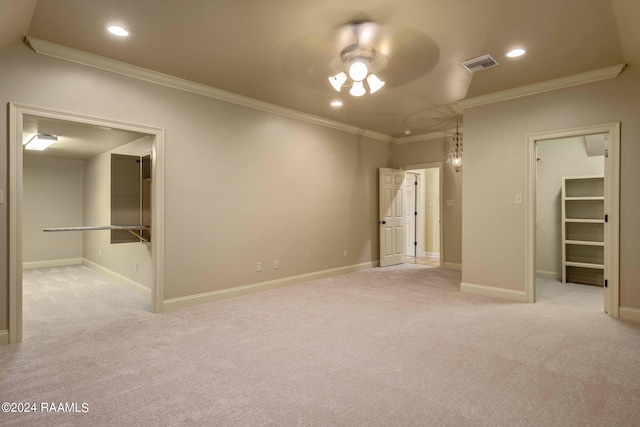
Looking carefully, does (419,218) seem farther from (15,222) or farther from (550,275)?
(15,222)

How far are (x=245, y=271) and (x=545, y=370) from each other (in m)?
3.56

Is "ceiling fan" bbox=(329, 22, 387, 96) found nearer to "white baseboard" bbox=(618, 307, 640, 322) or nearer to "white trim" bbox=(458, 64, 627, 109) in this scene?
"white trim" bbox=(458, 64, 627, 109)

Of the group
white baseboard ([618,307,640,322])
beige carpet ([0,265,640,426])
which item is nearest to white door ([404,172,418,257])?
beige carpet ([0,265,640,426])

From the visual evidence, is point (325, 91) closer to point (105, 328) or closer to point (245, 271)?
Result: point (245, 271)

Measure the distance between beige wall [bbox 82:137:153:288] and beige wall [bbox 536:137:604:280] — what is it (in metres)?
6.22

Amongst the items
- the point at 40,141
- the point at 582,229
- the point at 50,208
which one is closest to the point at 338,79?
the point at 582,229

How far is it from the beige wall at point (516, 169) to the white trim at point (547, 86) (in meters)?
0.06

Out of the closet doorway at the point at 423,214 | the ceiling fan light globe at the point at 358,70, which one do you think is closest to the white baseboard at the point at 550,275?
the closet doorway at the point at 423,214

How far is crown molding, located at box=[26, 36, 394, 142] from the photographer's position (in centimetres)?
324

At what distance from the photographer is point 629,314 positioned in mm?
3781

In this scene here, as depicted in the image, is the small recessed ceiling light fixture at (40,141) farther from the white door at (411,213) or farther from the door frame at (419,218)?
the door frame at (419,218)

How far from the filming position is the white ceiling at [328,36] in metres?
2.65

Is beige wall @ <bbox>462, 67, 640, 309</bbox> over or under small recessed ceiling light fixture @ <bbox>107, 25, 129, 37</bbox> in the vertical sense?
under

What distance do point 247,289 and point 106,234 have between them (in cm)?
339
